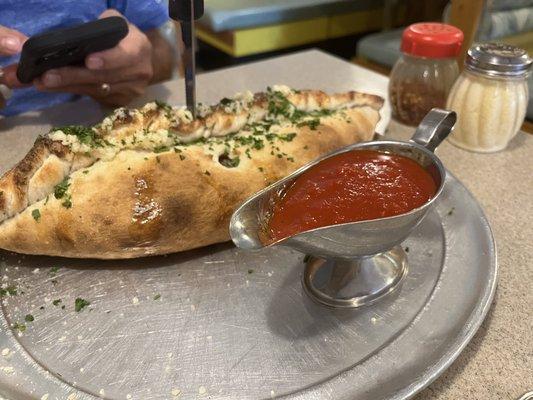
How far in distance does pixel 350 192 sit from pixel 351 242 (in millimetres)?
98

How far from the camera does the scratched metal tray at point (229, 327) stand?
0.66 metres

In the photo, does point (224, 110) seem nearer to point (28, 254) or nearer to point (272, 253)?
point (272, 253)

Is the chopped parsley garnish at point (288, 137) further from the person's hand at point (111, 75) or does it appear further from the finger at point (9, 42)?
the finger at point (9, 42)

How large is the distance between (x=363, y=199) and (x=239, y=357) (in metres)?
0.29

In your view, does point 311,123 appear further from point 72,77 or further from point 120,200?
point 72,77

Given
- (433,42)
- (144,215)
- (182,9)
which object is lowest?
(144,215)

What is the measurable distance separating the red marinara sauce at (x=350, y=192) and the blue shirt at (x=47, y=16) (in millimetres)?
956

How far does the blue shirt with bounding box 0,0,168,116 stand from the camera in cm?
136

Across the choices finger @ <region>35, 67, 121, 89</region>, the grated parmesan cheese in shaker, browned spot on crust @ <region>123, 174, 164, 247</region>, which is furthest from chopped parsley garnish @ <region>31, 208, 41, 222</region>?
the grated parmesan cheese in shaker

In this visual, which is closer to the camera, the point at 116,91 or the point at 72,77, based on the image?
the point at 72,77

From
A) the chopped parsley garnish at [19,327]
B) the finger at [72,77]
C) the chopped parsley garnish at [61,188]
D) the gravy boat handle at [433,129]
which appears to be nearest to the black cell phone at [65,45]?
the finger at [72,77]

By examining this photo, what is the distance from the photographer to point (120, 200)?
83 cm

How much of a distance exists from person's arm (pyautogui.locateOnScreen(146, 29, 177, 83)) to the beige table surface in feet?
0.47

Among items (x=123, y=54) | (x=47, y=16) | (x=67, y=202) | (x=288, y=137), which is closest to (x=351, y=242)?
(x=288, y=137)
